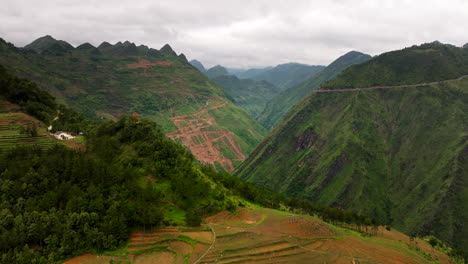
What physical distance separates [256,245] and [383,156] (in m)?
113

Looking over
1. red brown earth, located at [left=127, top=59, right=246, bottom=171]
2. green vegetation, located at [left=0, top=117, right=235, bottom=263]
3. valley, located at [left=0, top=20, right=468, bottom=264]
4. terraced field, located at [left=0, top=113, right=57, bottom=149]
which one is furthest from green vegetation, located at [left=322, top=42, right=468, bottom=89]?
terraced field, located at [left=0, top=113, right=57, bottom=149]

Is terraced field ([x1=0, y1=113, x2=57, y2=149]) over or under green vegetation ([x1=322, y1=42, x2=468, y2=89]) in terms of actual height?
under

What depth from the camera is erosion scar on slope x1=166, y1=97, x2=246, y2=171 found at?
160125 mm

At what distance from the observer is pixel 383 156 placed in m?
135

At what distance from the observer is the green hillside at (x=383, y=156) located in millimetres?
104750

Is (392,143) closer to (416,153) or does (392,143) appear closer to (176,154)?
(416,153)

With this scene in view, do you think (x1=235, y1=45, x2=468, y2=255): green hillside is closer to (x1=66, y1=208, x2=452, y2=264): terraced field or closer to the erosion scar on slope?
the erosion scar on slope

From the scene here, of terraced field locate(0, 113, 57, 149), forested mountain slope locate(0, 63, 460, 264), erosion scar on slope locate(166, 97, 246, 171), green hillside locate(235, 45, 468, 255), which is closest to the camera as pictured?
forested mountain slope locate(0, 63, 460, 264)

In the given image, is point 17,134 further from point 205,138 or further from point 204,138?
point 205,138

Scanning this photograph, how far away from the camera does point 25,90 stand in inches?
2827

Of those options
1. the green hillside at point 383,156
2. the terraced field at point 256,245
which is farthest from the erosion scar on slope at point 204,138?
the terraced field at point 256,245

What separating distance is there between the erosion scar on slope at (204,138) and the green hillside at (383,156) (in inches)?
583

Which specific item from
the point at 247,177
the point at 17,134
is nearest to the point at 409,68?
the point at 247,177

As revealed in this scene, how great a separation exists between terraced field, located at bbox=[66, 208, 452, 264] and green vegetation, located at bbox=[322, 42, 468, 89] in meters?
134
